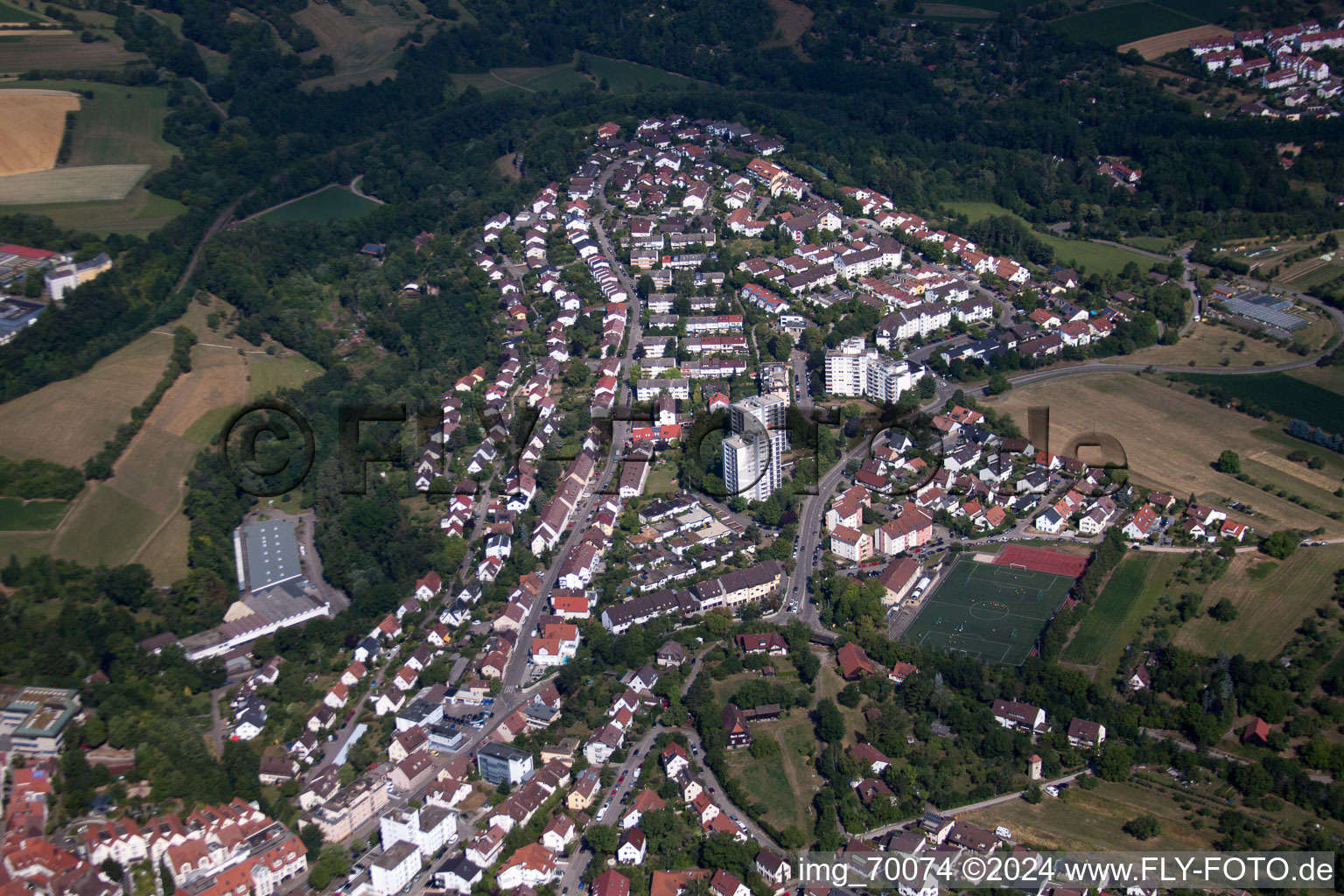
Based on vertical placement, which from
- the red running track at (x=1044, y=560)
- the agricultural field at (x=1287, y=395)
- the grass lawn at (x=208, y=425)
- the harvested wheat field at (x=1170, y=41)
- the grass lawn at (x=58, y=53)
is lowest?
the red running track at (x=1044, y=560)

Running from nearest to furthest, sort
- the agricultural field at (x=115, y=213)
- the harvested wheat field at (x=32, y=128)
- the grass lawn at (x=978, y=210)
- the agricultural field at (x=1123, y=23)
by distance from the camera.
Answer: the agricultural field at (x=115, y=213)
the harvested wheat field at (x=32, y=128)
the grass lawn at (x=978, y=210)
the agricultural field at (x=1123, y=23)

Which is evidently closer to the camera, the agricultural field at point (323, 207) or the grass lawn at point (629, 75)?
the agricultural field at point (323, 207)

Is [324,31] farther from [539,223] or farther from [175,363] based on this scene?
[175,363]

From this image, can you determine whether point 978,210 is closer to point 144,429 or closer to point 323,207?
point 323,207

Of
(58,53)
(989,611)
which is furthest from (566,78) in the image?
(989,611)

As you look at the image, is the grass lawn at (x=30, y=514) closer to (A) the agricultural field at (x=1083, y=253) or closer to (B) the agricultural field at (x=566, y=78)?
(A) the agricultural field at (x=1083, y=253)

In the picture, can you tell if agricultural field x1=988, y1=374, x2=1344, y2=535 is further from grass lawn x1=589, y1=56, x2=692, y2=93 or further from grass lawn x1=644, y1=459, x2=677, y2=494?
grass lawn x1=589, y1=56, x2=692, y2=93

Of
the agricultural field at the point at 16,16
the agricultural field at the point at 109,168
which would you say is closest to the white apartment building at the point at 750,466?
the agricultural field at the point at 109,168
